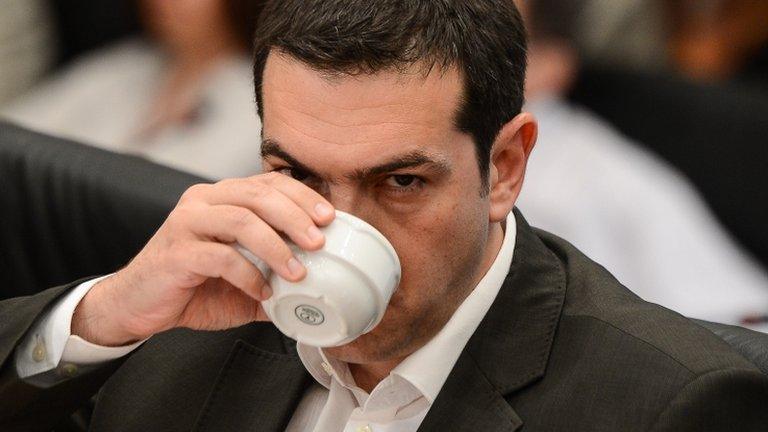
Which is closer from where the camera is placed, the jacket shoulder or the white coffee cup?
the white coffee cup

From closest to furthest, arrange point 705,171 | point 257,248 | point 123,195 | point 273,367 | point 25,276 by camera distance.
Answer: point 257,248
point 273,367
point 123,195
point 25,276
point 705,171

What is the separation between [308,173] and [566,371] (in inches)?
13.7

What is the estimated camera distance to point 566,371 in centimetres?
130

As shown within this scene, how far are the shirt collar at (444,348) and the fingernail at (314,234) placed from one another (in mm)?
263

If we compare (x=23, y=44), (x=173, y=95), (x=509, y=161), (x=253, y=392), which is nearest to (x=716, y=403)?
(x=509, y=161)

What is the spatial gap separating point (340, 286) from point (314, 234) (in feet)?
0.19

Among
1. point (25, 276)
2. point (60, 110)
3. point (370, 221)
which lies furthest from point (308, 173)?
point (60, 110)

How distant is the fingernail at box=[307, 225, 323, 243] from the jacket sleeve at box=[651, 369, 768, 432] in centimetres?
39

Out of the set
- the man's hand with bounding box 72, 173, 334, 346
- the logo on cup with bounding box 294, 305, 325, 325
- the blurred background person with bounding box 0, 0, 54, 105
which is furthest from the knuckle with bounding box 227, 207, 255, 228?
the blurred background person with bounding box 0, 0, 54, 105

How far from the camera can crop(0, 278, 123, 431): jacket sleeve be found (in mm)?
1427

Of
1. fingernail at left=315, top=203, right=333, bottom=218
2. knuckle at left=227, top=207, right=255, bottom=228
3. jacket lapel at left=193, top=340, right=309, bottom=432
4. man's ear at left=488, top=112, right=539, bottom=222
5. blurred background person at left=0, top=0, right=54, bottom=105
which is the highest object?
man's ear at left=488, top=112, right=539, bottom=222

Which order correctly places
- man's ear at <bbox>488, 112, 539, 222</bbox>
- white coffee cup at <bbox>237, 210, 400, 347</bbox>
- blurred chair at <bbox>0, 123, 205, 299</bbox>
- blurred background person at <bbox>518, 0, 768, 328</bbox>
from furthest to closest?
blurred background person at <bbox>518, 0, 768, 328</bbox>, blurred chair at <bbox>0, 123, 205, 299</bbox>, man's ear at <bbox>488, 112, 539, 222</bbox>, white coffee cup at <bbox>237, 210, 400, 347</bbox>

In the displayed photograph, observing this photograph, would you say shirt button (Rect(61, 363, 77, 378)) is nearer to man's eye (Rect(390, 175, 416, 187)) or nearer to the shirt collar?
the shirt collar

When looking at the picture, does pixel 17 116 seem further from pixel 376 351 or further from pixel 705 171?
pixel 376 351
